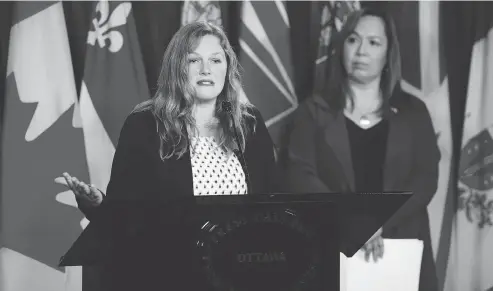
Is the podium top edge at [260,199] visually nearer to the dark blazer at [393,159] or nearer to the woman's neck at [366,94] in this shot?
the dark blazer at [393,159]

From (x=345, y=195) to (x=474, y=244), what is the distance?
215 cm

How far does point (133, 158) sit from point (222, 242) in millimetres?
733

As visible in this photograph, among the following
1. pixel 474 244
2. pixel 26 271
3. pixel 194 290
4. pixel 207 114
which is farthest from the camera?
pixel 474 244

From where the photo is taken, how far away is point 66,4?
3.03m

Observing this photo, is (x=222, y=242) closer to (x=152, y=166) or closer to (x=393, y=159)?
(x=152, y=166)

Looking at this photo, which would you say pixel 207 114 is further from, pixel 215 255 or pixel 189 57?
pixel 215 255

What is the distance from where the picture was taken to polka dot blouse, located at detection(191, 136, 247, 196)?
189 centimetres

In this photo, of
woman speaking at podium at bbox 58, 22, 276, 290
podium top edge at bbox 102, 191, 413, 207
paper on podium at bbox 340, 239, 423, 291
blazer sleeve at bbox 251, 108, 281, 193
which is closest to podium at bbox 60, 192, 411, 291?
podium top edge at bbox 102, 191, 413, 207

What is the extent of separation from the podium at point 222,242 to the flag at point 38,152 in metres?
1.71

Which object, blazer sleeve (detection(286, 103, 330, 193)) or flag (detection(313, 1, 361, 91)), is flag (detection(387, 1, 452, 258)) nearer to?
flag (detection(313, 1, 361, 91))

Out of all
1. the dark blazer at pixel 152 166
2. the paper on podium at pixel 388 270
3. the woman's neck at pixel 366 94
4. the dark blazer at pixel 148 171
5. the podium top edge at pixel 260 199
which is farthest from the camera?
the woman's neck at pixel 366 94

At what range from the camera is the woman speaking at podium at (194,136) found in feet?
6.08

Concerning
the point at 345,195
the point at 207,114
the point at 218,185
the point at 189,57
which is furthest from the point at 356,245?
the point at 189,57

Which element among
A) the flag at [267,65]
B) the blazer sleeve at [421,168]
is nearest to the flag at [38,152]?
the flag at [267,65]
